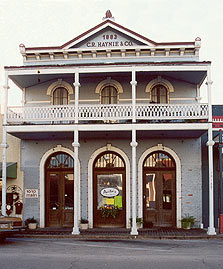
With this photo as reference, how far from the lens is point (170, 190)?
17312mm

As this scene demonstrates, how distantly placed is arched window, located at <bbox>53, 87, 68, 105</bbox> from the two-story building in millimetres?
44

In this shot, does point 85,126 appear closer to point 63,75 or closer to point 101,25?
point 63,75


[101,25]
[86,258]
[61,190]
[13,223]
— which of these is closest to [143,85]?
[101,25]

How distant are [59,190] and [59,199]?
0.38m

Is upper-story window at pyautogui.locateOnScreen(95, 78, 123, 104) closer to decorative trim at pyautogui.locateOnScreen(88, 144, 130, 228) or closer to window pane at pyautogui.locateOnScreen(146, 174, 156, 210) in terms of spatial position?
decorative trim at pyautogui.locateOnScreen(88, 144, 130, 228)

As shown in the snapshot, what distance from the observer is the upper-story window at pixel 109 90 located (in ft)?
58.3

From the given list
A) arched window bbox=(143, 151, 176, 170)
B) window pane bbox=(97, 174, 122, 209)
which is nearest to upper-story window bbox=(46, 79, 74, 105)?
window pane bbox=(97, 174, 122, 209)

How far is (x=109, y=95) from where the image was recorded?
17.9 metres

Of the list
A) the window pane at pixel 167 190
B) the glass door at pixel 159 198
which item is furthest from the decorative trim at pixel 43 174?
the window pane at pixel 167 190

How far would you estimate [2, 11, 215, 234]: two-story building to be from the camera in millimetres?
16938

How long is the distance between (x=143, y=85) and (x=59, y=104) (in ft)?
12.3

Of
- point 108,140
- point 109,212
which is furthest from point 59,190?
point 108,140

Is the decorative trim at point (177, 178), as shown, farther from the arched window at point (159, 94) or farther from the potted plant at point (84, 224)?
the potted plant at point (84, 224)

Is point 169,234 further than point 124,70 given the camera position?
No
